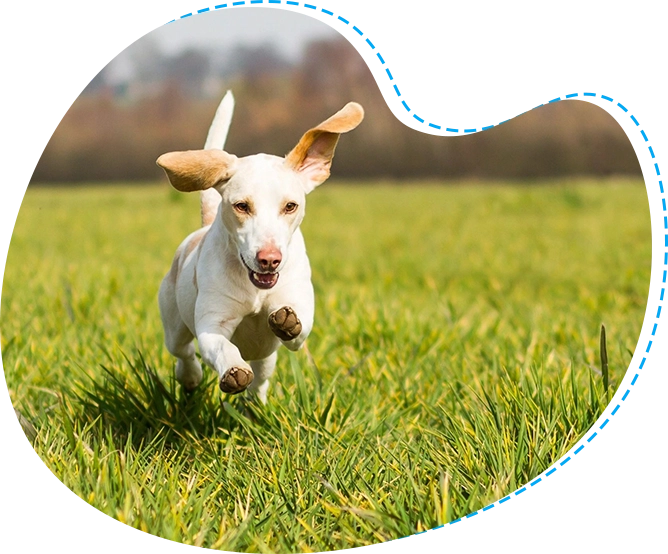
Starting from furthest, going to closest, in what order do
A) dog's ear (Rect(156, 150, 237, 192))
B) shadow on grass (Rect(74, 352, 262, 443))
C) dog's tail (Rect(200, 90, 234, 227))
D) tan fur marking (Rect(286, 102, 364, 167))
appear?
shadow on grass (Rect(74, 352, 262, 443)), dog's tail (Rect(200, 90, 234, 227)), tan fur marking (Rect(286, 102, 364, 167)), dog's ear (Rect(156, 150, 237, 192))

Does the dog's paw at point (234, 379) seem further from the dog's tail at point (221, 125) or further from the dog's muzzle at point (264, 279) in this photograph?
the dog's tail at point (221, 125)

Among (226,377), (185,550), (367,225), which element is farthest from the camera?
(367,225)

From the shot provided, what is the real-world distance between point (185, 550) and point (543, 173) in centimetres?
710

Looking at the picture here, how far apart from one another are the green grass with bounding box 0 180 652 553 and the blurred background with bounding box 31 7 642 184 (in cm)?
35

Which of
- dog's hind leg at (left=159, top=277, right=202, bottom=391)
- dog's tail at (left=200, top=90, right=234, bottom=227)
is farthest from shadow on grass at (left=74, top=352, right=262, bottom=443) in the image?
dog's tail at (left=200, top=90, right=234, bottom=227)

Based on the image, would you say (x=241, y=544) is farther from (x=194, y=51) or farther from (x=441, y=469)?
(x=194, y=51)

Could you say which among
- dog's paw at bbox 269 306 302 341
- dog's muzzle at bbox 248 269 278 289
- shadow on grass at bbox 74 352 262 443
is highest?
dog's muzzle at bbox 248 269 278 289

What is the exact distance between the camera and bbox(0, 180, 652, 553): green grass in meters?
3.57

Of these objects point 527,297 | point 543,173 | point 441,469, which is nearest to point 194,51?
point 441,469

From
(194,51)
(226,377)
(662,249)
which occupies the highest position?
(194,51)

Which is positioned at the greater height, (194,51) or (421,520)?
(194,51)

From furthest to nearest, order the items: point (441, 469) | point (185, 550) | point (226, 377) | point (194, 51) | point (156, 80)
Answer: point (156, 80)
point (194, 51)
point (441, 469)
point (185, 550)
point (226, 377)

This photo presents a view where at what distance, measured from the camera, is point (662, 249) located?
374 cm

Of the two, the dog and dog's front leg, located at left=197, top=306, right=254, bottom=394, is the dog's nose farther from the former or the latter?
dog's front leg, located at left=197, top=306, right=254, bottom=394
